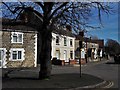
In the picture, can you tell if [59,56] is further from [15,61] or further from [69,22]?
[69,22]

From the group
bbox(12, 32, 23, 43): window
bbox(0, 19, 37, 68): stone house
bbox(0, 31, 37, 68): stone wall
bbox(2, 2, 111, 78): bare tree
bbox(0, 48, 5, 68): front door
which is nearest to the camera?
bbox(2, 2, 111, 78): bare tree

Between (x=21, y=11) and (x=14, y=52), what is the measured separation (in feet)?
77.7

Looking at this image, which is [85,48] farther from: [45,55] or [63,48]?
[45,55]

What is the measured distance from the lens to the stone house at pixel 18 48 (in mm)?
44531

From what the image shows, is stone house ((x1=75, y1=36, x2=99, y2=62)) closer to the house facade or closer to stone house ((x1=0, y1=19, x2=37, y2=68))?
the house facade

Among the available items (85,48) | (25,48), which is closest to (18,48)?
(25,48)

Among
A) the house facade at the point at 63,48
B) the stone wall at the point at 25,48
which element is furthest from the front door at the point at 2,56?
the house facade at the point at 63,48

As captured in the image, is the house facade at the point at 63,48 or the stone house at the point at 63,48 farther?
the house facade at the point at 63,48

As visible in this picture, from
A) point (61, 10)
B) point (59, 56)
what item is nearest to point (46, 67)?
point (61, 10)

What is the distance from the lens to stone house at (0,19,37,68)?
1753 inches

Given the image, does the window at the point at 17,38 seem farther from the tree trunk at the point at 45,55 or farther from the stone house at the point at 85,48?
the tree trunk at the point at 45,55

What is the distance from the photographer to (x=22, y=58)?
4616 centimetres

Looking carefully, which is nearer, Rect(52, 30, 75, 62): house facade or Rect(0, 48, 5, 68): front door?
Rect(0, 48, 5, 68): front door

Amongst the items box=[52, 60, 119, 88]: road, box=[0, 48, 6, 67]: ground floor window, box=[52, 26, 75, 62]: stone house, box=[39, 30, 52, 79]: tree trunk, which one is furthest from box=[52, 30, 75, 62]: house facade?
box=[39, 30, 52, 79]: tree trunk
